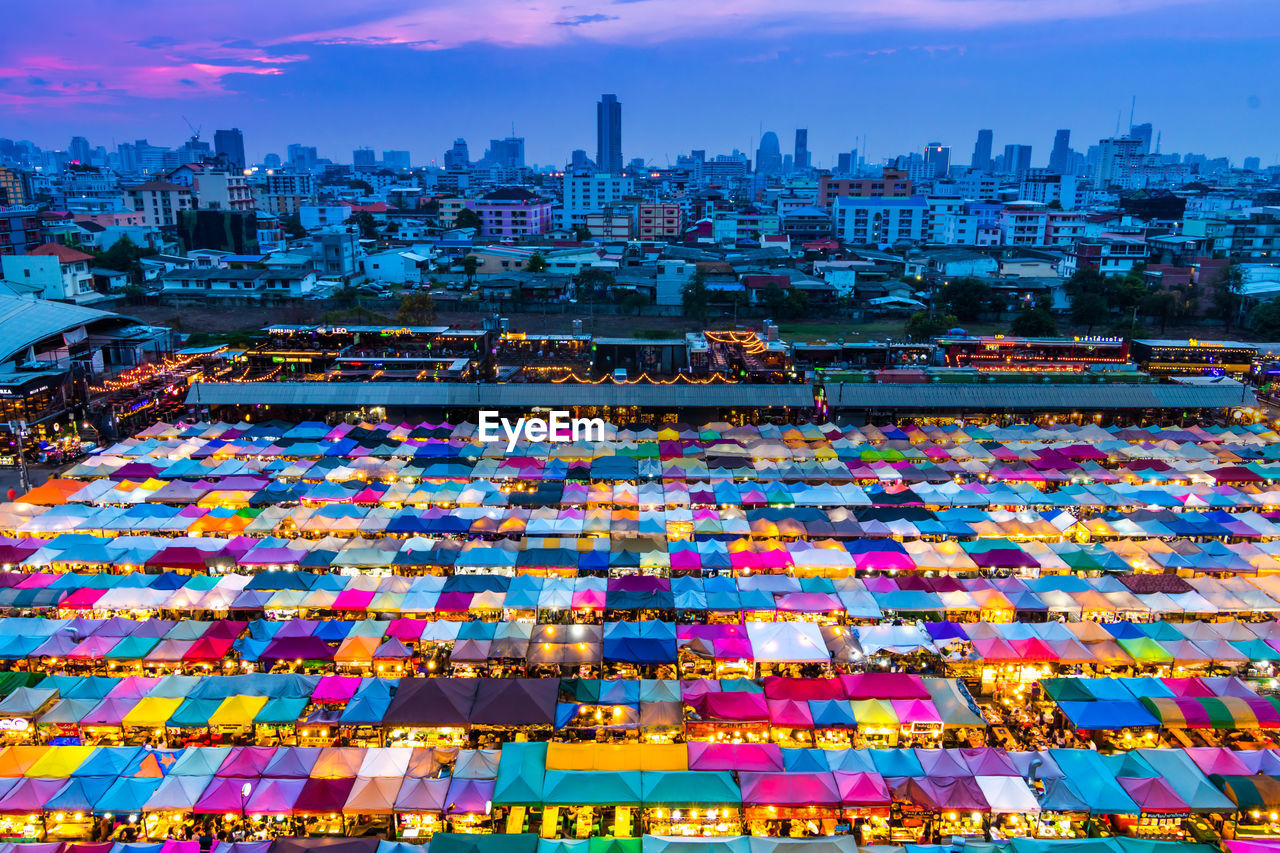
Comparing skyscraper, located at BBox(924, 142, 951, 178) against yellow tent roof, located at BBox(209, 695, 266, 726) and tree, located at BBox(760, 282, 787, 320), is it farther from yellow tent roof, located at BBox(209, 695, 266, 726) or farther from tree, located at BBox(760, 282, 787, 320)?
yellow tent roof, located at BBox(209, 695, 266, 726)

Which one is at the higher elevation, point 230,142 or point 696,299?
point 230,142

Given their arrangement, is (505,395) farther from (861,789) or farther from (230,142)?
(230,142)

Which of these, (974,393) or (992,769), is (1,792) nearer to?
(992,769)

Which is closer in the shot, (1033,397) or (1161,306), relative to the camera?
(1033,397)

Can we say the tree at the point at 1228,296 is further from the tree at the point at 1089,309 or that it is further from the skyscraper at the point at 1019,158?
the skyscraper at the point at 1019,158

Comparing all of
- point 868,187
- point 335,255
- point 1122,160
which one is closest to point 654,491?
point 335,255

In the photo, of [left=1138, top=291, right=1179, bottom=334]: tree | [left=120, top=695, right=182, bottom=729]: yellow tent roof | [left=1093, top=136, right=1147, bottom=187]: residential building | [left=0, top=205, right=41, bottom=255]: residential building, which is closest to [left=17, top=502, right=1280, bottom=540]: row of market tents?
[left=120, top=695, right=182, bottom=729]: yellow tent roof

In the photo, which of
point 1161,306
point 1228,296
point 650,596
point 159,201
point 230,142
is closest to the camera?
point 650,596
